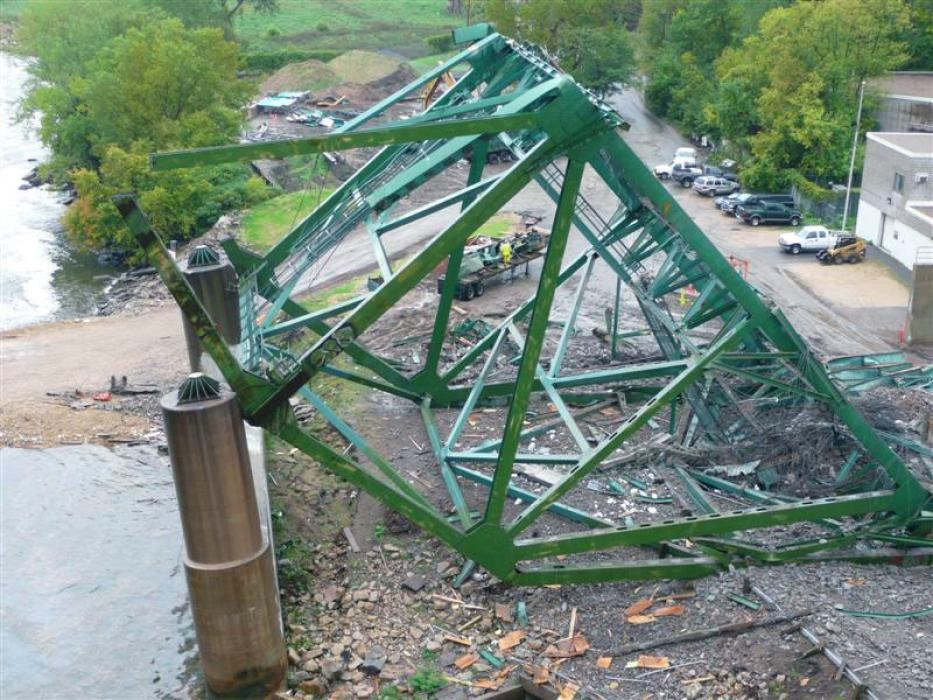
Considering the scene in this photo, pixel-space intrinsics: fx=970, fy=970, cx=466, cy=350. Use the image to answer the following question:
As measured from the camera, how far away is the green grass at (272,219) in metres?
40.9

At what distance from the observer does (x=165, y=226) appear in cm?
4462

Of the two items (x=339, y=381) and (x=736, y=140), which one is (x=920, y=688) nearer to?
(x=339, y=381)

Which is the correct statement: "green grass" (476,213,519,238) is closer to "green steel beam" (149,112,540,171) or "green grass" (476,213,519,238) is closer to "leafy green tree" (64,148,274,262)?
"leafy green tree" (64,148,274,262)

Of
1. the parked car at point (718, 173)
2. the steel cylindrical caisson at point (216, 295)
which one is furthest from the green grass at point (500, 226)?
the steel cylindrical caisson at point (216, 295)

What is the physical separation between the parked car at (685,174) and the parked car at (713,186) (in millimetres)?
2011

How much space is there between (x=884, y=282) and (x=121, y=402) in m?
25.6

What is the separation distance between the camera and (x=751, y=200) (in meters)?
43.2

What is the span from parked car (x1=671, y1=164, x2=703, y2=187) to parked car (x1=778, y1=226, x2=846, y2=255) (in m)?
13.4

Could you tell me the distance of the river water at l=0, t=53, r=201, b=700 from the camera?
52.6 feet

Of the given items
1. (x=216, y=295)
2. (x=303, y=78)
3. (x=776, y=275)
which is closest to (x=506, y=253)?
(x=776, y=275)

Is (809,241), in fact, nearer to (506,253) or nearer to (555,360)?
(506,253)

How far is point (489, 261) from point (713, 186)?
20.5 metres

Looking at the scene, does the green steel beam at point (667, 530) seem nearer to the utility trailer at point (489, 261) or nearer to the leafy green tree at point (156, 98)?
the utility trailer at point (489, 261)

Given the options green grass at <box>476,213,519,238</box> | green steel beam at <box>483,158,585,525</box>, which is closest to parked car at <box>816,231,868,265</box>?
green grass at <box>476,213,519,238</box>
